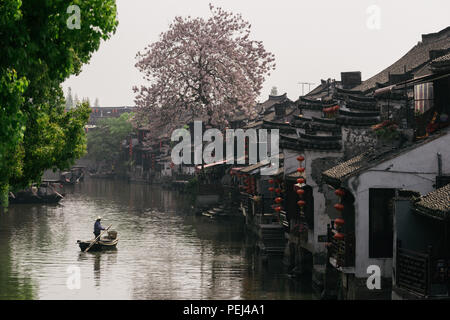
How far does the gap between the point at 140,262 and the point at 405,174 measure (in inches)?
733

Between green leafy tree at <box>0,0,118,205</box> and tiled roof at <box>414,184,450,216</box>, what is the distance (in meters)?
9.44

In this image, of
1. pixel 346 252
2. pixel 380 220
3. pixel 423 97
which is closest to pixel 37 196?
pixel 423 97

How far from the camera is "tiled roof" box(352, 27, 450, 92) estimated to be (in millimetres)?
47875

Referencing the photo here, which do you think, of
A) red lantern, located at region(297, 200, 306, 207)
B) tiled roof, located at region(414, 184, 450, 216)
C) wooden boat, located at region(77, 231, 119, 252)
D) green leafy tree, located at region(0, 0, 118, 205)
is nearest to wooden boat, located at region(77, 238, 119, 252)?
wooden boat, located at region(77, 231, 119, 252)

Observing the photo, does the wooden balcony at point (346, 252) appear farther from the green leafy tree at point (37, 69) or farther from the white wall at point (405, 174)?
the green leafy tree at point (37, 69)

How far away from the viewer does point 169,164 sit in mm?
114688

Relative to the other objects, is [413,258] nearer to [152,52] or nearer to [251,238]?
[251,238]

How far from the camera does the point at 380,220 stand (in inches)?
871

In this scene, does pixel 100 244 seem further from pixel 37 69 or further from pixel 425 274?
pixel 425 274

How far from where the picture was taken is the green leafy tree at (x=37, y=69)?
16453 mm

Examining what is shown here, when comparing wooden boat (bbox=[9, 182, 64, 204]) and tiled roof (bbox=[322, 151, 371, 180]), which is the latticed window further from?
wooden boat (bbox=[9, 182, 64, 204])

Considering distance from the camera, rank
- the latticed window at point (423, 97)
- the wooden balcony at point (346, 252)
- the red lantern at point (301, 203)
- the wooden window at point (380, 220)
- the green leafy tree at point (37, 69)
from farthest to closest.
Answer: the red lantern at point (301, 203), the latticed window at point (423, 97), the wooden balcony at point (346, 252), the wooden window at point (380, 220), the green leafy tree at point (37, 69)

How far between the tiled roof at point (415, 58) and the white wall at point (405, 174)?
25540 millimetres

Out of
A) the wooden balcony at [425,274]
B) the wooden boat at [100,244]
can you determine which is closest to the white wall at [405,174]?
the wooden balcony at [425,274]
